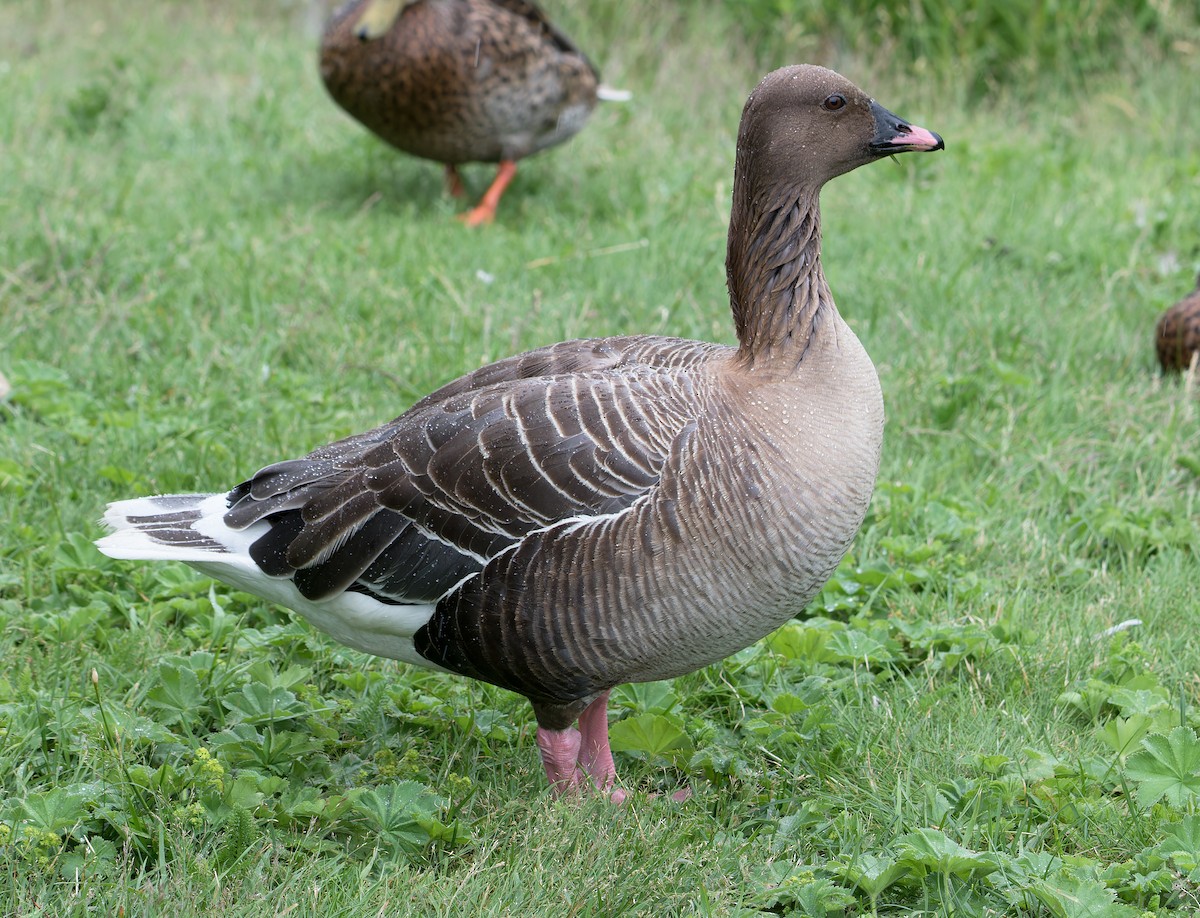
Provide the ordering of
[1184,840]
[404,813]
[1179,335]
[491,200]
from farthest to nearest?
[491,200]
[1179,335]
[404,813]
[1184,840]

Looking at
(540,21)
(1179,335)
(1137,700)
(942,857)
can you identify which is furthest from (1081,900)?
(540,21)

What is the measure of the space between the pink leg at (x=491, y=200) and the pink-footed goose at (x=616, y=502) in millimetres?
4083

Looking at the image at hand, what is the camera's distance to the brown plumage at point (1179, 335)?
5699 mm

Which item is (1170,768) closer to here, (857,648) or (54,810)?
(857,648)

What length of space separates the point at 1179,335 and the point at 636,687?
10.5 ft

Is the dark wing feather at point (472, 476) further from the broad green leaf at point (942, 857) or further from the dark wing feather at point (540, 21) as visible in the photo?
the dark wing feather at point (540, 21)

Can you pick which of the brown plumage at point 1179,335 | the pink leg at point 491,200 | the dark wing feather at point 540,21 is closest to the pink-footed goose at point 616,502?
the brown plumage at point 1179,335

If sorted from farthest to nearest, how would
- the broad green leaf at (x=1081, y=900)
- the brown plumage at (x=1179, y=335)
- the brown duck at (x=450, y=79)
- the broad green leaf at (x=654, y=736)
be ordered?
1. the brown duck at (x=450, y=79)
2. the brown plumage at (x=1179, y=335)
3. the broad green leaf at (x=654, y=736)
4. the broad green leaf at (x=1081, y=900)

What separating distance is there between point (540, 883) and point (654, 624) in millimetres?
648

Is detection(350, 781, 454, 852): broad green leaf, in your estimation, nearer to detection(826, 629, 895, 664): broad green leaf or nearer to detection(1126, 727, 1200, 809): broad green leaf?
detection(826, 629, 895, 664): broad green leaf

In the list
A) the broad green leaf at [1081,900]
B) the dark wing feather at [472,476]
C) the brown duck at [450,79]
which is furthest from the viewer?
the brown duck at [450,79]

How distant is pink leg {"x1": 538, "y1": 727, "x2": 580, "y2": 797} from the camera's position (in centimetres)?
354

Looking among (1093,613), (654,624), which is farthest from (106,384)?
(1093,613)

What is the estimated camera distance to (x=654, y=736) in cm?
368
